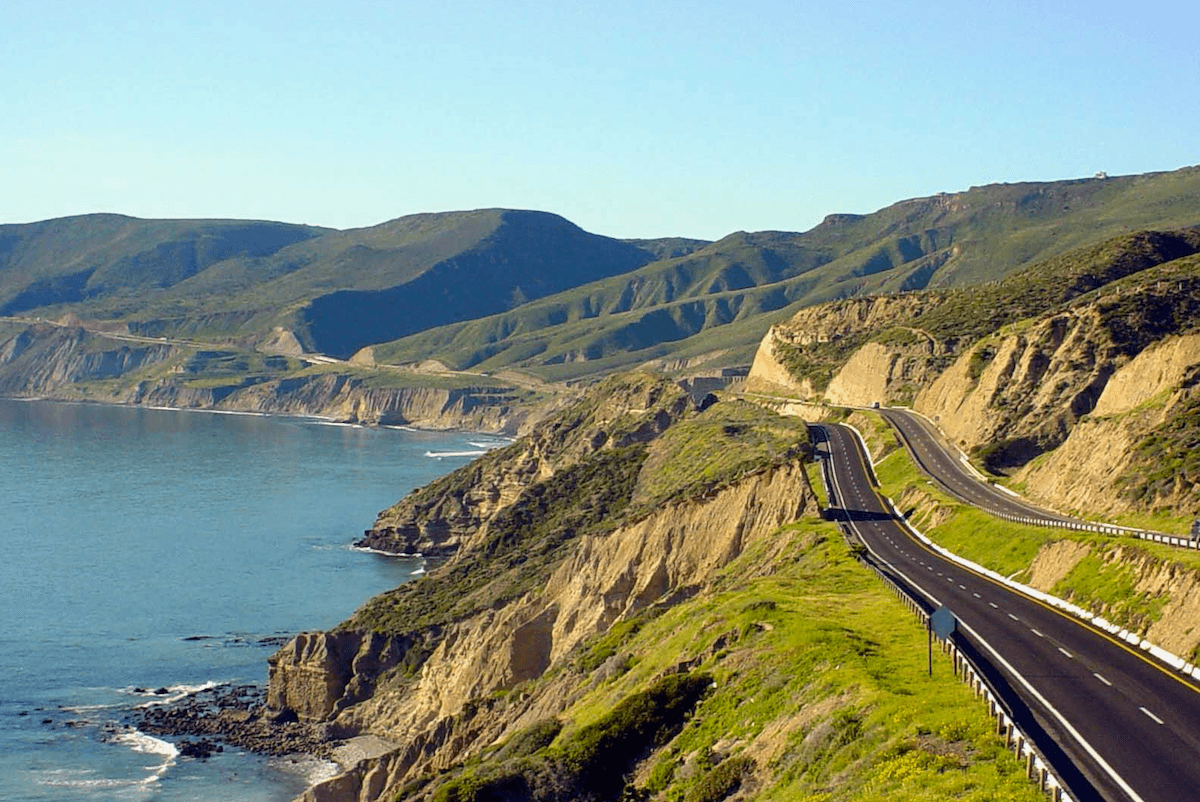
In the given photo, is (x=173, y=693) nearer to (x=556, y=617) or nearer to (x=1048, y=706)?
(x=556, y=617)

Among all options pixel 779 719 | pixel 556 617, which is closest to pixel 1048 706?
pixel 779 719

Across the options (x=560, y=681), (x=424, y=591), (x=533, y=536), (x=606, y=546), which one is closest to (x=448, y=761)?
(x=560, y=681)

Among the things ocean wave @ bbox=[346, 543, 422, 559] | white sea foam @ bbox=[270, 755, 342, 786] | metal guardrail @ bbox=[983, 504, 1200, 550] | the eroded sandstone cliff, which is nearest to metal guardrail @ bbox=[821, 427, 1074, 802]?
metal guardrail @ bbox=[983, 504, 1200, 550]

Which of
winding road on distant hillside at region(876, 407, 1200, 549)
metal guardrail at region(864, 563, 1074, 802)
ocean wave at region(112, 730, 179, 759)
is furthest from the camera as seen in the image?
ocean wave at region(112, 730, 179, 759)

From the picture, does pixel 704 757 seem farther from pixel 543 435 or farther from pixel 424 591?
pixel 543 435

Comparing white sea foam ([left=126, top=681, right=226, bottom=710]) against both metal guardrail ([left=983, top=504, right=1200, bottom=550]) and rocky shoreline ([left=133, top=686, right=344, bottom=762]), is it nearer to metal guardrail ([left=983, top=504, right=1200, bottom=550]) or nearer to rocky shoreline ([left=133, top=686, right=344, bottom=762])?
rocky shoreline ([left=133, top=686, right=344, bottom=762])

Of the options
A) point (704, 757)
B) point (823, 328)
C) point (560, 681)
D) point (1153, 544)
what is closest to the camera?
point (704, 757)
